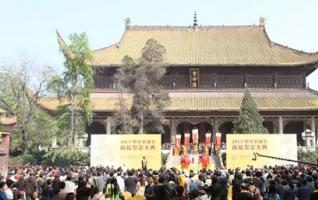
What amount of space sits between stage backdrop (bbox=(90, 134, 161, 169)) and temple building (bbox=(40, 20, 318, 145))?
11.0 meters

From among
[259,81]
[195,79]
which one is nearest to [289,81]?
[259,81]

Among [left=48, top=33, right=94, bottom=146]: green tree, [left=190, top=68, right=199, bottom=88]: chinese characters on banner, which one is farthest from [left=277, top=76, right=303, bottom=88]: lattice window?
[left=48, top=33, right=94, bottom=146]: green tree

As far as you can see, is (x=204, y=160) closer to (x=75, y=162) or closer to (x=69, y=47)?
(x=75, y=162)

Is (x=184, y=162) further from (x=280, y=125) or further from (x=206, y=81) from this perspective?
(x=206, y=81)

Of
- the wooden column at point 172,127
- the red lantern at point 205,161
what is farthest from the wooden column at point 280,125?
the red lantern at point 205,161

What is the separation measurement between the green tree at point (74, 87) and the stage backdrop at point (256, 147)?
38.0 ft

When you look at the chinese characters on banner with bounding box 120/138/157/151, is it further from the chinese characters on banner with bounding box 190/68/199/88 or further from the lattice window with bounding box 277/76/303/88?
the lattice window with bounding box 277/76/303/88

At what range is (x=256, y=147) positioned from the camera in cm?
3378

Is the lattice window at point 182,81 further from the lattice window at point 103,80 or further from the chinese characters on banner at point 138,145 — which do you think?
the chinese characters on banner at point 138,145

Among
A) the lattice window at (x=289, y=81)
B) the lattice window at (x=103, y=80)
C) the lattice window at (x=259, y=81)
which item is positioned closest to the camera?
the lattice window at (x=289, y=81)

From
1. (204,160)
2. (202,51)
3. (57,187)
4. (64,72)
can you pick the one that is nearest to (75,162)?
(64,72)

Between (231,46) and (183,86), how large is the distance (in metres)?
6.63

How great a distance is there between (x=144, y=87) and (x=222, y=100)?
9.37m

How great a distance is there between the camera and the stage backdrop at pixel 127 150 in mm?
33719
